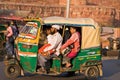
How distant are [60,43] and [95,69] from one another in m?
1.28

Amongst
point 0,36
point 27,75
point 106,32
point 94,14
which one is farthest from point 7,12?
point 27,75

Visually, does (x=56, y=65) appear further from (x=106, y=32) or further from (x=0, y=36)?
(x=106, y=32)

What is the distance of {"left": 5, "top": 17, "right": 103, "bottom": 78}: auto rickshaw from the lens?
1439 centimetres

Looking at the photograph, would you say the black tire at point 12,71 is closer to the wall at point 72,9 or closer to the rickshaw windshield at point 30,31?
the rickshaw windshield at point 30,31

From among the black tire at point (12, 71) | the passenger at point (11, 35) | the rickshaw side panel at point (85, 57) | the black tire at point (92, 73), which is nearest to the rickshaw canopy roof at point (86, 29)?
the rickshaw side panel at point (85, 57)

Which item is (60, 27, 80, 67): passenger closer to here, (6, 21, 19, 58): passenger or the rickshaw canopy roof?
the rickshaw canopy roof

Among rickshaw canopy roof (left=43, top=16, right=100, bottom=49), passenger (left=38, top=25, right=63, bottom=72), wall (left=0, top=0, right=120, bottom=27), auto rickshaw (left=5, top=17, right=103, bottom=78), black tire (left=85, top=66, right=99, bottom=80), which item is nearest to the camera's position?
passenger (left=38, top=25, right=63, bottom=72)

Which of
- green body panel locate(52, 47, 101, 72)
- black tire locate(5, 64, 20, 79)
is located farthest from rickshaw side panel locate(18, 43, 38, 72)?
green body panel locate(52, 47, 101, 72)

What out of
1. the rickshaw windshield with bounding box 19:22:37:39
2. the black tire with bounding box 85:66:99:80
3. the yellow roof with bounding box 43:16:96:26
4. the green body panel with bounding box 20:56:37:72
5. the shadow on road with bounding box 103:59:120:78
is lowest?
the shadow on road with bounding box 103:59:120:78

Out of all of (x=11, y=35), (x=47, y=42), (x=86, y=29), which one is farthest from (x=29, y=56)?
(x=11, y=35)

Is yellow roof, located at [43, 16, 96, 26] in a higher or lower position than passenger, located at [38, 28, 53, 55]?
higher

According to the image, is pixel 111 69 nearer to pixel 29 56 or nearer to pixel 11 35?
pixel 11 35

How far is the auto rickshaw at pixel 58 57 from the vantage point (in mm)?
14391

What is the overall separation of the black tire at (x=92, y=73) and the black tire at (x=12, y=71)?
1.92 m
